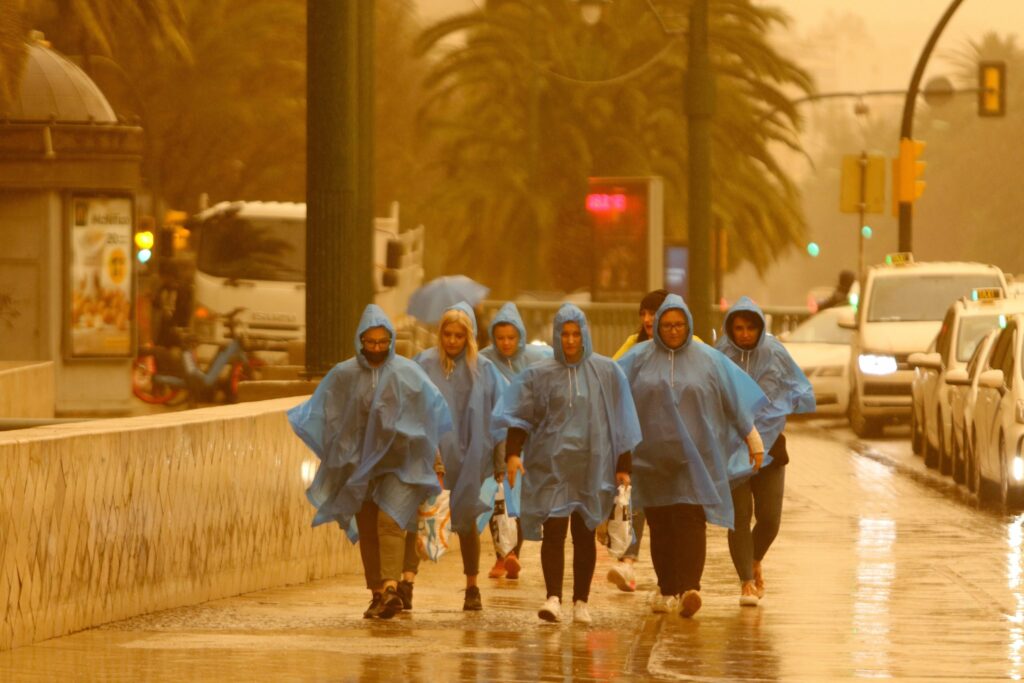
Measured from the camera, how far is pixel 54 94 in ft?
102

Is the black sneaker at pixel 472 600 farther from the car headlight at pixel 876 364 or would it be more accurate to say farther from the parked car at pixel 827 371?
the parked car at pixel 827 371

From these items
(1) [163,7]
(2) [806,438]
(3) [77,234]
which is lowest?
(2) [806,438]

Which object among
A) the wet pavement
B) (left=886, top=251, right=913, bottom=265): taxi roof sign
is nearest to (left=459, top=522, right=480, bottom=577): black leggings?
the wet pavement

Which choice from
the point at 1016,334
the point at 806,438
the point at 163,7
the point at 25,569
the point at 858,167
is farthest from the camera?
the point at 858,167

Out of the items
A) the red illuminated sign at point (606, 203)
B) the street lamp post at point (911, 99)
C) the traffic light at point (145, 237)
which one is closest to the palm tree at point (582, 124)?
the traffic light at point (145, 237)

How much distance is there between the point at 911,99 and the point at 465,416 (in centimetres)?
2263

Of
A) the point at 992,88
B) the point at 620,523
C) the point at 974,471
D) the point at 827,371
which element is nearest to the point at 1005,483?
the point at 974,471

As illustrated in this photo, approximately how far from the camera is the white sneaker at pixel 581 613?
11734mm

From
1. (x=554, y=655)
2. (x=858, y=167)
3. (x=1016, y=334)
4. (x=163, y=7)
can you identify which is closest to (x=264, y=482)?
(x=554, y=655)

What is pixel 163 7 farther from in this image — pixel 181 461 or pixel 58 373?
pixel 181 461

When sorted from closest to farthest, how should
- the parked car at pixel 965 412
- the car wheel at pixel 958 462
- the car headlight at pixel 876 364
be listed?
1. the parked car at pixel 965 412
2. the car wheel at pixel 958 462
3. the car headlight at pixel 876 364

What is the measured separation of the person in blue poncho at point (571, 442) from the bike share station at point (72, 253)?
1689cm

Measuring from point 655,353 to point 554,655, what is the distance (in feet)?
7.34

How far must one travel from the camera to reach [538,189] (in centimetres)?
4784
